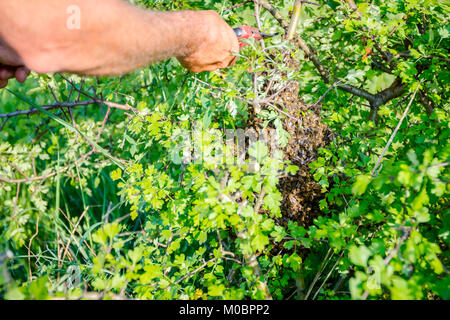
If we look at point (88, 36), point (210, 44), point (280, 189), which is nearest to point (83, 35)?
point (88, 36)

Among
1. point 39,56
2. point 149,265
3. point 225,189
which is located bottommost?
point 149,265

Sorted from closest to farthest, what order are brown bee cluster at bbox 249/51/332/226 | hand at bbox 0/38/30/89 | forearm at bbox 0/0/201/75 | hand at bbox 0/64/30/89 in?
1. forearm at bbox 0/0/201/75
2. hand at bbox 0/38/30/89
3. hand at bbox 0/64/30/89
4. brown bee cluster at bbox 249/51/332/226

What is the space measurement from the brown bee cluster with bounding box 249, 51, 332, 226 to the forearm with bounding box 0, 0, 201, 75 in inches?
27.2

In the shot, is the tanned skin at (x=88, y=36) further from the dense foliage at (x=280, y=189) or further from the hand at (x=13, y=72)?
the dense foliage at (x=280, y=189)

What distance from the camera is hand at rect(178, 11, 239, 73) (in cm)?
144

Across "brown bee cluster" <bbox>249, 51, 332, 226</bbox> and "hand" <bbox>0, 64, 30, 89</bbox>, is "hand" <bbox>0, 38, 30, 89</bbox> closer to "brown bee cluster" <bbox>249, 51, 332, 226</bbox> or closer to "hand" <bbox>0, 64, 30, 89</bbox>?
"hand" <bbox>0, 64, 30, 89</bbox>

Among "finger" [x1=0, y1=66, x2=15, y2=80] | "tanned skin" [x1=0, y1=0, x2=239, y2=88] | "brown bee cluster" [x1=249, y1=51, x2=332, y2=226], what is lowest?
"brown bee cluster" [x1=249, y1=51, x2=332, y2=226]

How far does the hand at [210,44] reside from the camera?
1.44m

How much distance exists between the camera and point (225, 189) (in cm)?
119

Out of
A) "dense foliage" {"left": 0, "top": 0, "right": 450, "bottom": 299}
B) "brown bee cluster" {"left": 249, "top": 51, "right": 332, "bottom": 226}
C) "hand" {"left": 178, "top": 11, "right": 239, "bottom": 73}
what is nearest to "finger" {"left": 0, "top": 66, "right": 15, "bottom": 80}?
"dense foliage" {"left": 0, "top": 0, "right": 450, "bottom": 299}

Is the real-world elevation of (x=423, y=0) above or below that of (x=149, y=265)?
above

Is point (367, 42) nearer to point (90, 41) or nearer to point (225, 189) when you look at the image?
point (225, 189)
